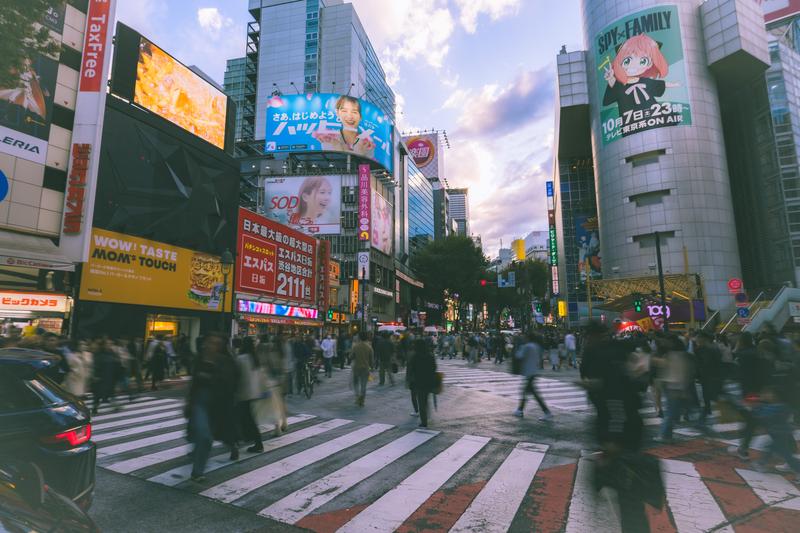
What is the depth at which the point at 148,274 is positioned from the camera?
20953mm

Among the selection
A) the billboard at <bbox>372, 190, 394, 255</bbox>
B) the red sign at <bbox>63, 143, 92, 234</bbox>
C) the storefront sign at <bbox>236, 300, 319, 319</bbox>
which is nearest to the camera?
the red sign at <bbox>63, 143, 92, 234</bbox>

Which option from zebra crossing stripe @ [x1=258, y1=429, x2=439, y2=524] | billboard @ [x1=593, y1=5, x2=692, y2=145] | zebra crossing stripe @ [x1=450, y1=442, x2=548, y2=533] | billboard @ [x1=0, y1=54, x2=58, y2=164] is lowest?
zebra crossing stripe @ [x1=450, y1=442, x2=548, y2=533]

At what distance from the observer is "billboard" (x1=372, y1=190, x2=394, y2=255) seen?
5437 centimetres

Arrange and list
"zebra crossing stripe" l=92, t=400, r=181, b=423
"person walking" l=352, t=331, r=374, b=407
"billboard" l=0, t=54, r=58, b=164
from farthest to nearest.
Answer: "billboard" l=0, t=54, r=58, b=164
"person walking" l=352, t=331, r=374, b=407
"zebra crossing stripe" l=92, t=400, r=181, b=423

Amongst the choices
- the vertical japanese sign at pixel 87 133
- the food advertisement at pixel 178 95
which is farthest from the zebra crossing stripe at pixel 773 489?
the food advertisement at pixel 178 95

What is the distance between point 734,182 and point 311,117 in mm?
46207

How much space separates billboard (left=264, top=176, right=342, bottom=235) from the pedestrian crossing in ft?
144

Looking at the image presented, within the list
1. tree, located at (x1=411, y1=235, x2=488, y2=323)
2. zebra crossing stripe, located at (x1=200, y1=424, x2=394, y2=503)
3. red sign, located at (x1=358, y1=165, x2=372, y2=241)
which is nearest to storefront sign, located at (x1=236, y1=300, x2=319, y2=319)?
red sign, located at (x1=358, y1=165, x2=372, y2=241)

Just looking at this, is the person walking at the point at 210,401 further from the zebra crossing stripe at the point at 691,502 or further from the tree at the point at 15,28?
the tree at the point at 15,28

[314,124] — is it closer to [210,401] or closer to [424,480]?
[210,401]

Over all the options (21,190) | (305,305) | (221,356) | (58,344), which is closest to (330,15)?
(305,305)

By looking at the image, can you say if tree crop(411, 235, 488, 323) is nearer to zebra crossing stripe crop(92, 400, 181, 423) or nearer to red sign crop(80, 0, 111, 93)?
red sign crop(80, 0, 111, 93)

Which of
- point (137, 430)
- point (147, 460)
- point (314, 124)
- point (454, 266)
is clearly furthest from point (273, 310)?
point (454, 266)

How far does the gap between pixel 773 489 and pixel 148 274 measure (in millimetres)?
22759
